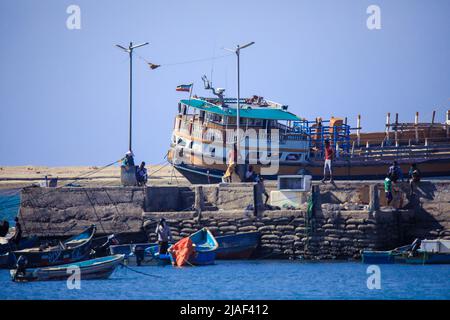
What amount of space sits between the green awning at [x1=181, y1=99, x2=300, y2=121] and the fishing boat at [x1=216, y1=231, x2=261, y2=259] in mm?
11695

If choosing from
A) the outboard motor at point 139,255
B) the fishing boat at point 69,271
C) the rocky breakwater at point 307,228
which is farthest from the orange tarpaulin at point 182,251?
the fishing boat at point 69,271

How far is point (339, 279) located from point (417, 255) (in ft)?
13.8

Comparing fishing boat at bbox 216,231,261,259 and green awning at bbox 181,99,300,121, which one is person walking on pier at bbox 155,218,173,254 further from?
green awning at bbox 181,99,300,121

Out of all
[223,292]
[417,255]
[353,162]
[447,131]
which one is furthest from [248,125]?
[223,292]

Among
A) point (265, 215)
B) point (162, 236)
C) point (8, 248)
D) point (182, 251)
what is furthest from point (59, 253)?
point (265, 215)

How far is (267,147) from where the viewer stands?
170 feet

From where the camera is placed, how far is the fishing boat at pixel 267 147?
2039 inches

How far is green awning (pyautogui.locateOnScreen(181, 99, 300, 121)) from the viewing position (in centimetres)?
5173

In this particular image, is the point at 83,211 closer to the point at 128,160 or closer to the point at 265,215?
the point at 128,160

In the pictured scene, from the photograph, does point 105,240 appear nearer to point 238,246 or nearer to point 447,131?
point 238,246

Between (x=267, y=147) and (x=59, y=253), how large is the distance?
1622 centimetres

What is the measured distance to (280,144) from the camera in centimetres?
5203

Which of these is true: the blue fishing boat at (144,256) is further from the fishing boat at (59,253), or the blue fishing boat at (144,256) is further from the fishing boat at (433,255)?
the fishing boat at (433,255)

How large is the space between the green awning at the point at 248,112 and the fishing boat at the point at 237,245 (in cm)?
1169
